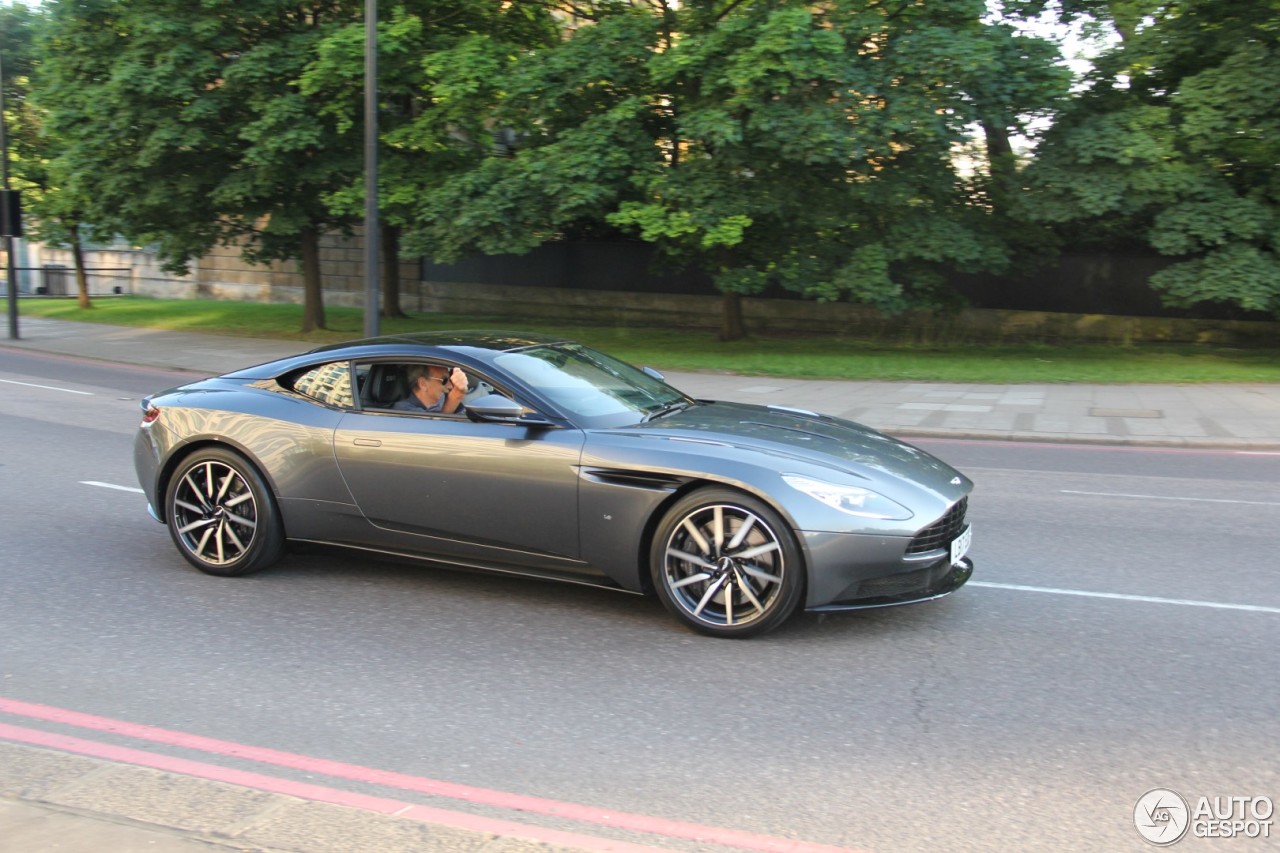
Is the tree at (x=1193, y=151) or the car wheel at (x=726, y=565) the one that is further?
the tree at (x=1193, y=151)

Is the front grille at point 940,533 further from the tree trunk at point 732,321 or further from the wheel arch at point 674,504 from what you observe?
the tree trunk at point 732,321

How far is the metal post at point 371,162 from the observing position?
54.6 feet

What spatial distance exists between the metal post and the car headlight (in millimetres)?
13616

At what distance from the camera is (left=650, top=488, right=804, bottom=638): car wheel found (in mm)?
5152

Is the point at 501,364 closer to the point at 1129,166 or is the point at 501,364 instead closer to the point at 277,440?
the point at 277,440

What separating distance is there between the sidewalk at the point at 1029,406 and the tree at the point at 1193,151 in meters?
4.30

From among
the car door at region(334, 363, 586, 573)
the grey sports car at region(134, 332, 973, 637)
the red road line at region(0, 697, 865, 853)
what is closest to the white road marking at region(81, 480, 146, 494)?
the grey sports car at region(134, 332, 973, 637)

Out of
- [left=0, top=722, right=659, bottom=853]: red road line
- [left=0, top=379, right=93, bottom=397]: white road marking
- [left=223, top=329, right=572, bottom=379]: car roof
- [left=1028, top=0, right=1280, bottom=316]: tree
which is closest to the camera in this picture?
[left=0, top=722, right=659, bottom=853]: red road line

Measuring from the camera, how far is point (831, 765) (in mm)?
3980

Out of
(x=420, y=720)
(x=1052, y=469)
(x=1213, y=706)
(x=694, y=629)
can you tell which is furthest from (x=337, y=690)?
(x=1052, y=469)

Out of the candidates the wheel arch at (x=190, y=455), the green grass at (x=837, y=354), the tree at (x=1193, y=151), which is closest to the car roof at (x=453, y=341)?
the wheel arch at (x=190, y=455)

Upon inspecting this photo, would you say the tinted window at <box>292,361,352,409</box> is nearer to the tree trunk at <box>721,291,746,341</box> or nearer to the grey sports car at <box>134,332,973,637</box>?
the grey sports car at <box>134,332,973,637</box>

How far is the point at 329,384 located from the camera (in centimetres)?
634

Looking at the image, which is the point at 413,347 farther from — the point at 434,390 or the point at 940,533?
the point at 940,533
